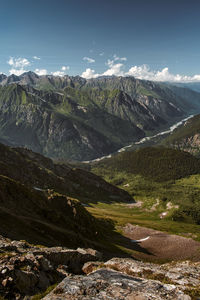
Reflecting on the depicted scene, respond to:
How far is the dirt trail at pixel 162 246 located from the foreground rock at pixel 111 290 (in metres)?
68.4

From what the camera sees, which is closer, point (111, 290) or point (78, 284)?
point (111, 290)

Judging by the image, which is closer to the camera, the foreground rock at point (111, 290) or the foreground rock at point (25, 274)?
the foreground rock at point (111, 290)

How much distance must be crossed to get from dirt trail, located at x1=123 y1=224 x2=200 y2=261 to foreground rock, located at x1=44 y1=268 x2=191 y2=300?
68396 millimetres

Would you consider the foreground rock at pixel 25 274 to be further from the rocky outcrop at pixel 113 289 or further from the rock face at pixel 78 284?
the rocky outcrop at pixel 113 289

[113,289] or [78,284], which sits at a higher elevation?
[78,284]

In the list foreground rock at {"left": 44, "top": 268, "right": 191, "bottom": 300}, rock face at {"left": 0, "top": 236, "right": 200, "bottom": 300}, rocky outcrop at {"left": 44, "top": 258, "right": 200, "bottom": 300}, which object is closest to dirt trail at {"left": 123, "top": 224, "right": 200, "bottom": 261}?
rock face at {"left": 0, "top": 236, "right": 200, "bottom": 300}

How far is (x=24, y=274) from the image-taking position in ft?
65.7

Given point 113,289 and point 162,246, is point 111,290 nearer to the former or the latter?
point 113,289

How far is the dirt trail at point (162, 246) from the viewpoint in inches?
3634

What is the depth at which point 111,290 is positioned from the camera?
17938mm

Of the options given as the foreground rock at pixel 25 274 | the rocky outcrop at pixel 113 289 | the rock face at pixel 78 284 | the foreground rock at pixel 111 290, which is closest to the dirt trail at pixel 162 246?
the foreground rock at pixel 25 274

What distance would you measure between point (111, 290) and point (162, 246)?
330 feet

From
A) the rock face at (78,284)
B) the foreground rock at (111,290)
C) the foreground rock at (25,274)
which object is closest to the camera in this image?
the foreground rock at (111,290)

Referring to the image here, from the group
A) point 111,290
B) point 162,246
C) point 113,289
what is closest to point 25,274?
point 111,290
